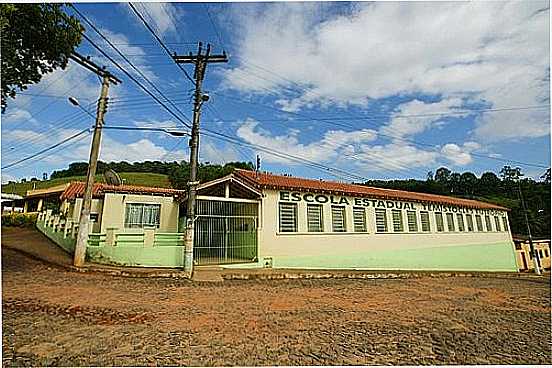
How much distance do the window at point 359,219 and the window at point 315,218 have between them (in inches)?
60.7

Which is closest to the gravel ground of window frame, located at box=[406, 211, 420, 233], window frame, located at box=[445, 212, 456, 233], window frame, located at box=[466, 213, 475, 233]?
window frame, located at box=[406, 211, 420, 233]

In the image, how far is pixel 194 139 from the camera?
9.38 meters

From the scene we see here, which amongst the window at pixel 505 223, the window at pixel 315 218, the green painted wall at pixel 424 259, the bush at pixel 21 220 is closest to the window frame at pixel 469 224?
the green painted wall at pixel 424 259

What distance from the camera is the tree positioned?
568 centimetres

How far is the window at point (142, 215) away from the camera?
12.5m

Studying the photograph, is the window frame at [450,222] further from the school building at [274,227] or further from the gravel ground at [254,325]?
the gravel ground at [254,325]

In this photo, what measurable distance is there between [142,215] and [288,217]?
5.48m

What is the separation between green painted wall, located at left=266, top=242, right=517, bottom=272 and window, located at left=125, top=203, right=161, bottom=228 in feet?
16.8

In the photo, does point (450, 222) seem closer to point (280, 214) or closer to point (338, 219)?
point (338, 219)

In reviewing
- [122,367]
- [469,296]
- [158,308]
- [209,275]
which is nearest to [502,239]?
[469,296]

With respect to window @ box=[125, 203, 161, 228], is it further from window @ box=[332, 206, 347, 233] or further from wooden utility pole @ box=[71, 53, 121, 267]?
window @ box=[332, 206, 347, 233]

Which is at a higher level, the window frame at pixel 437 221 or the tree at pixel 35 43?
the tree at pixel 35 43

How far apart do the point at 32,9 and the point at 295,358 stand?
21.4 ft

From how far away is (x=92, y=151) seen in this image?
9586mm
